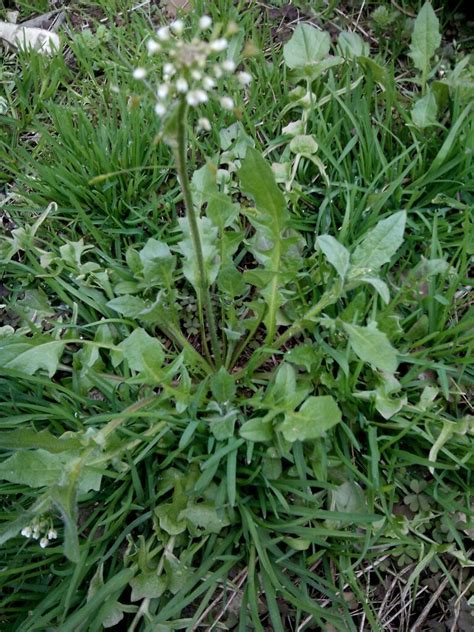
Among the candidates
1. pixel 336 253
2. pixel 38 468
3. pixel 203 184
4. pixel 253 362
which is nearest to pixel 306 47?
pixel 203 184

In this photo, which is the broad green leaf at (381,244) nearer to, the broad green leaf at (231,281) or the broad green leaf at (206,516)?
the broad green leaf at (231,281)

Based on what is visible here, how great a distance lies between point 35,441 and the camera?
5.55 feet

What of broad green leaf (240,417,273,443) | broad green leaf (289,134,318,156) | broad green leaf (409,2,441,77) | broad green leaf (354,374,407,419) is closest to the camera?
broad green leaf (240,417,273,443)

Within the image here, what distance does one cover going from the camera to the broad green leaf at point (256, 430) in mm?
1658

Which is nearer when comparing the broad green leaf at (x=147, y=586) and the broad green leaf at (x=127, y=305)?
the broad green leaf at (x=147, y=586)

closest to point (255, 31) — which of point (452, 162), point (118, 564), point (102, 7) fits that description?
point (102, 7)

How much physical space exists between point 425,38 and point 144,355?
1654 mm

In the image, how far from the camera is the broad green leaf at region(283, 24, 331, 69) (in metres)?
2.28

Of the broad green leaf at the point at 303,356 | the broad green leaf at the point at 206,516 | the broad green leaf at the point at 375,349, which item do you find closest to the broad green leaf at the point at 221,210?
the broad green leaf at the point at 303,356

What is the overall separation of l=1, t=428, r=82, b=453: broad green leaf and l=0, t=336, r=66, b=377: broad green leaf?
0.24m

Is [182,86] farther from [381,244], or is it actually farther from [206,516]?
[206,516]

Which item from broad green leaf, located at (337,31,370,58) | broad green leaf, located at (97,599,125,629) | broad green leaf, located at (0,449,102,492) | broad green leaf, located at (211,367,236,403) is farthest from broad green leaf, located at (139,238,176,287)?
broad green leaf, located at (337,31,370,58)

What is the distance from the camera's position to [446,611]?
5.92ft

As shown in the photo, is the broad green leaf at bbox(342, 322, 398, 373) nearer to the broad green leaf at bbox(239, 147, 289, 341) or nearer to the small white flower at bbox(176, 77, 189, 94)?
the broad green leaf at bbox(239, 147, 289, 341)
